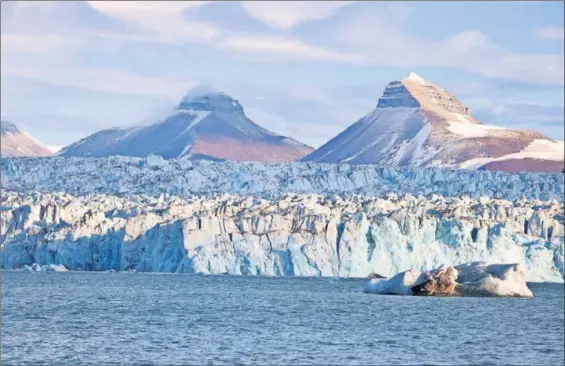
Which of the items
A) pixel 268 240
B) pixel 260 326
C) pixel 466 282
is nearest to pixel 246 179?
pixel 268 240

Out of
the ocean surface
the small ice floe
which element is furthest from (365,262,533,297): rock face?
the small ice floe

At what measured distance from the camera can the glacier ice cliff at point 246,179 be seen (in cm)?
12069

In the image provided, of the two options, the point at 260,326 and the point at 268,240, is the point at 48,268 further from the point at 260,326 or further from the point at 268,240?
the point at 260,326

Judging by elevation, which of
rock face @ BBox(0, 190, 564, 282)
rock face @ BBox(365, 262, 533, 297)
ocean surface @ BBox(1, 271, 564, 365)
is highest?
rock face @ BBox(0, 190, 564, 282)

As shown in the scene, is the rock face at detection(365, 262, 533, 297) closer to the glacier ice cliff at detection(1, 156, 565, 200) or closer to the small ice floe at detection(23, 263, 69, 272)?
the small ice floe at detection(23, 263, 69, 272)

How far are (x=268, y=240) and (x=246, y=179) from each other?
49.9 m

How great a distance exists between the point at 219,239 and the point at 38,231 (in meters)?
13.3

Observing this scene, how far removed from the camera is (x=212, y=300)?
193ft

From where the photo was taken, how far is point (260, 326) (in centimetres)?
4434

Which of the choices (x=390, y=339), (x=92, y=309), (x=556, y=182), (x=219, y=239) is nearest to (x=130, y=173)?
(x=556, y=182)

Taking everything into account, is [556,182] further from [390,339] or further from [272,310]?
[390,339]

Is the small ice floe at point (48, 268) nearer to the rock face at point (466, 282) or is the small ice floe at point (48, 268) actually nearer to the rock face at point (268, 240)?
the rock face at point (268, 240)

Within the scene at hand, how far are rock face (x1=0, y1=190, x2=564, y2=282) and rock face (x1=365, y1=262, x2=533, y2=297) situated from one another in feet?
37.9

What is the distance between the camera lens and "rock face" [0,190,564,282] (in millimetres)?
74312
